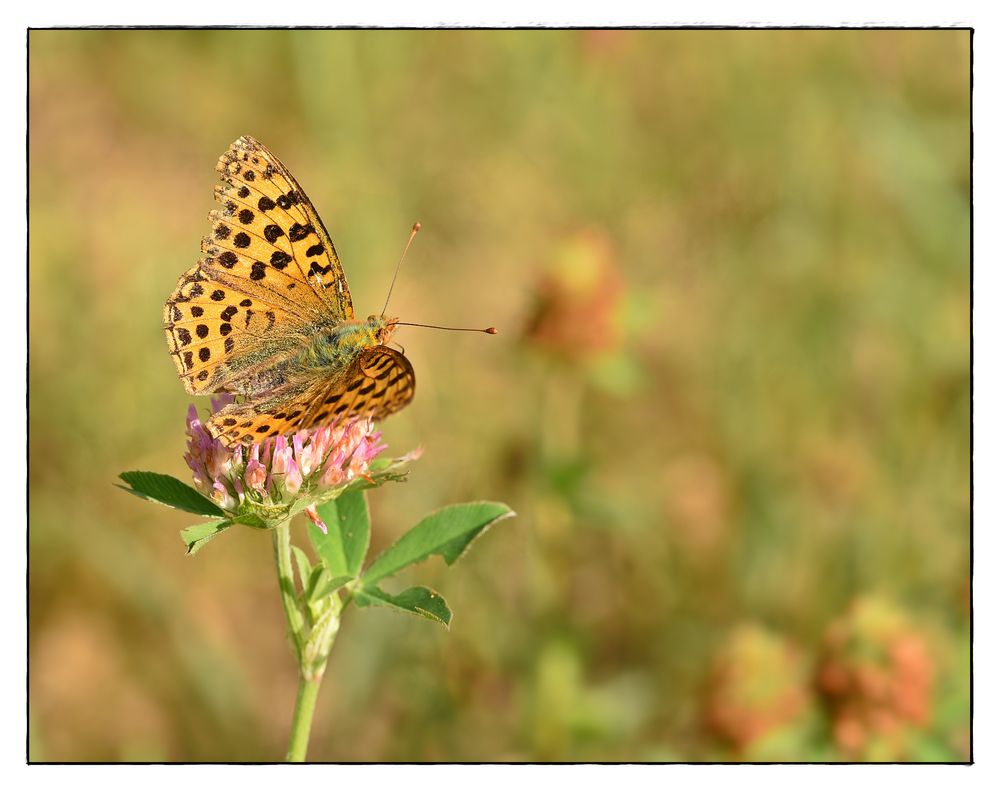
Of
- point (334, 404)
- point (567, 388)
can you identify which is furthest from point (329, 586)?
point (567, 388)

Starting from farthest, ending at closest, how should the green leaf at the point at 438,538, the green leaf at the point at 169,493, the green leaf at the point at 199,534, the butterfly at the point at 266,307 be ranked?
the butterfly at the point at 266,307
the green leaf at the point at 438,538
the green leaf at the point at 169,493
the green leaf at the point at 199,534

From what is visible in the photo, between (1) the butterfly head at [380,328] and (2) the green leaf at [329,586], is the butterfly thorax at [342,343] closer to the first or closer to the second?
(1) the butterfly head at [380,328]

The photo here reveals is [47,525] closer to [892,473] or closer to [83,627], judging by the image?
[83,627]

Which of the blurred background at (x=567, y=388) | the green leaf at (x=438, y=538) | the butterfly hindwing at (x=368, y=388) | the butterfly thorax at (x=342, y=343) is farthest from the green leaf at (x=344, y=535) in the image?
the blurred background at (x=567, y=388)

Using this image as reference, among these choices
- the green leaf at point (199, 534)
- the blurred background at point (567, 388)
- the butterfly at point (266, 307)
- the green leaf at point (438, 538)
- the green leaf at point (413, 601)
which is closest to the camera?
the green leaf at point (199, 534)

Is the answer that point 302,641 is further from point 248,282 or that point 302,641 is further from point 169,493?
point 248,282

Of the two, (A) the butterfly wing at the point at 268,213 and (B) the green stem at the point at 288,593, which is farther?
(A) the butterfly wing at the point at 268,213

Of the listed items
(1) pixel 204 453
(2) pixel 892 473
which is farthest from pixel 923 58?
(1) pixel 204 453
